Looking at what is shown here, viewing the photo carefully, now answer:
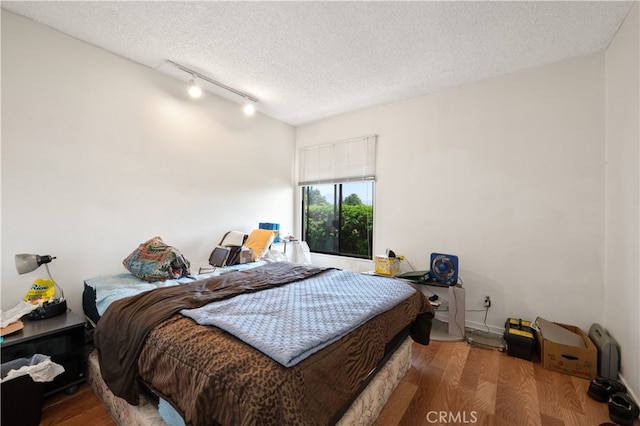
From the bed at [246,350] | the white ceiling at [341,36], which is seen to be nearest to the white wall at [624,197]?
the white ceiling at [341,36]

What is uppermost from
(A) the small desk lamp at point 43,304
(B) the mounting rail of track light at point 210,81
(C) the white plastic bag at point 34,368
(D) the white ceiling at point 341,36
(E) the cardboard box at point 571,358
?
(D) the white ceiling at point 341,36

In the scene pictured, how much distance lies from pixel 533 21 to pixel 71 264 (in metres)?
4.27

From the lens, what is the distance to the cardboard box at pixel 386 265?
3.22 metres

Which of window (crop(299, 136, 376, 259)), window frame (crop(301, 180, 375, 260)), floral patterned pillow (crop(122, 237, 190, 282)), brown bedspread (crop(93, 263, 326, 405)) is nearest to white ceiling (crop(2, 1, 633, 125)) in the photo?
window (crop(299, 136, 376, 259))

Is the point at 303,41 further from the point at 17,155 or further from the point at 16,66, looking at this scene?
the point at 17,155

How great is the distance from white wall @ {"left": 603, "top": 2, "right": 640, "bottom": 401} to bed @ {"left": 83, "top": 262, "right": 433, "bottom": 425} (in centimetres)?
137

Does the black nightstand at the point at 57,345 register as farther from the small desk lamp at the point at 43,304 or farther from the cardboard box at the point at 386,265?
the cardboard box at the point at 386,265

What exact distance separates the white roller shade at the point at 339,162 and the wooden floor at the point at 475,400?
2415 mm

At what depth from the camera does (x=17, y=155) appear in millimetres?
2035

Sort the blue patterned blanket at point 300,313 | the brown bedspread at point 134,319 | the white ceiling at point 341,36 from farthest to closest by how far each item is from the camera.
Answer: the white ceiling at point 341,36 < the brown bedspread at point 134,319 < the blue patterned blanket at point 300,313

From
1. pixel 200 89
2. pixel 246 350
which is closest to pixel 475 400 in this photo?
pixel 246 350

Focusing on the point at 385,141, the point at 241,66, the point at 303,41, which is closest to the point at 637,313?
the point at 385,141

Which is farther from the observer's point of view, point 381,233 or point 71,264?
point 381,233

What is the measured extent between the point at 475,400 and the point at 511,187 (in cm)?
205
